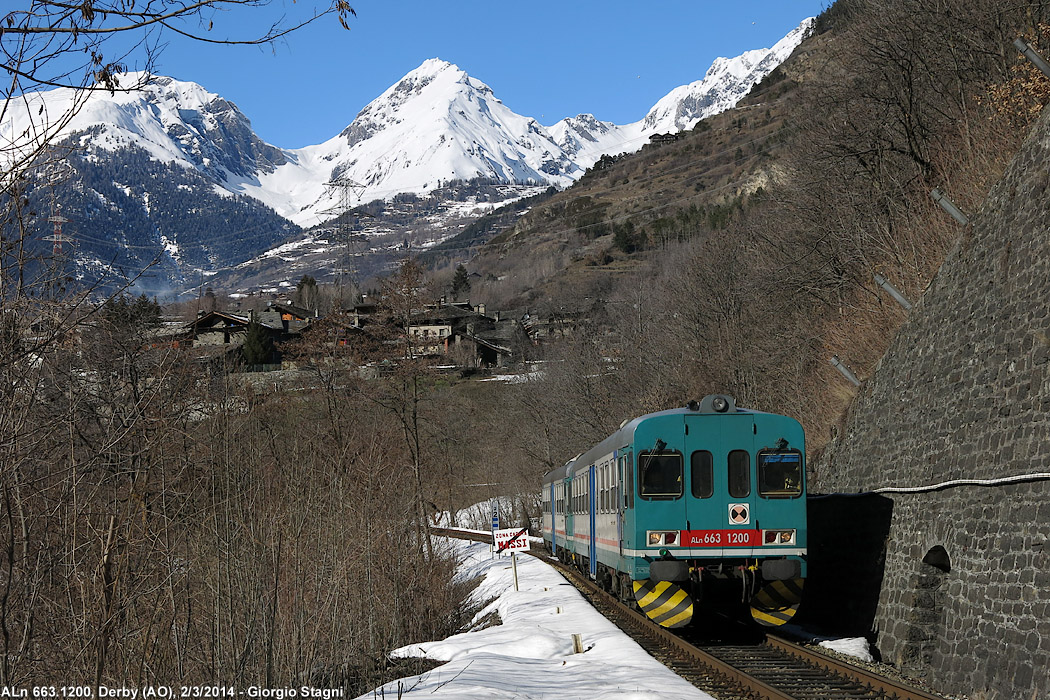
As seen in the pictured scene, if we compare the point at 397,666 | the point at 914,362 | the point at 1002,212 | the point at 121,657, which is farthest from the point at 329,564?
the point at 1002,212

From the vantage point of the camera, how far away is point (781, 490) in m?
14.2

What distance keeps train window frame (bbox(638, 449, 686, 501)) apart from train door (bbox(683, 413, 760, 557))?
109mm

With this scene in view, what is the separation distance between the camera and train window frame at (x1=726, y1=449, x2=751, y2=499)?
1417 centimetres

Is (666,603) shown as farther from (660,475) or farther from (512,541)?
(512,541)

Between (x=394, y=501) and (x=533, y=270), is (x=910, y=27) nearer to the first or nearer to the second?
(x=394, y=501)

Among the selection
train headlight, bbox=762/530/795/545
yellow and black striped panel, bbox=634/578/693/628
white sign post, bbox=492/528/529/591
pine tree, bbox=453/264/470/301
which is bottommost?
yellow and black striped panel, bbox=634/578/693/628

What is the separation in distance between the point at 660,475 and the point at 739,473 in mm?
1120

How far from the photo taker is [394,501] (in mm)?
19219

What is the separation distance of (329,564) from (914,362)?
8.36m

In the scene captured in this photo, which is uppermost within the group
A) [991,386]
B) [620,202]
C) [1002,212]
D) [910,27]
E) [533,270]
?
[620,202]

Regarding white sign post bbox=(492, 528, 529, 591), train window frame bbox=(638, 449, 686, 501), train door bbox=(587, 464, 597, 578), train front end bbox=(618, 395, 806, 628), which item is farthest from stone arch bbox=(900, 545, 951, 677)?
white sign post bbox=(492, 528, 529, 591)

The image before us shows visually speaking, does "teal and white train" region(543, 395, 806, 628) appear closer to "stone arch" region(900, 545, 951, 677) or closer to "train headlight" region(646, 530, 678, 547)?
"train headlight" region(646, 530, 678, 547)

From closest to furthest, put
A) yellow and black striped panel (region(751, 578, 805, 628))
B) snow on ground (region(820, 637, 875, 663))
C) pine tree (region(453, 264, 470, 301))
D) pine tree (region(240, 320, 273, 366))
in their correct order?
snow on ground (region(820, 637, 875, 663)) < yellow and black striped panel (region(751, 578, 805, 628)) < pine tree (region(240, 320, 273, 366)) < pine tree (region(453, 264, 470, 301))

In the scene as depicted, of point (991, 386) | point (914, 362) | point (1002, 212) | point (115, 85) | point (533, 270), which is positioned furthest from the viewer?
point (533, 270)
